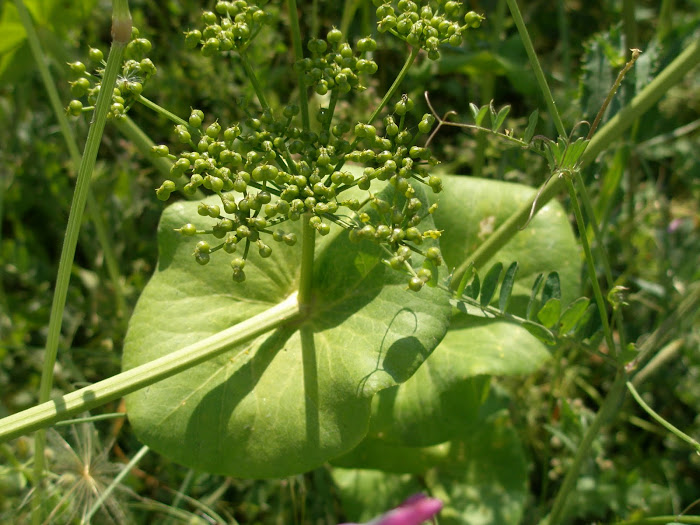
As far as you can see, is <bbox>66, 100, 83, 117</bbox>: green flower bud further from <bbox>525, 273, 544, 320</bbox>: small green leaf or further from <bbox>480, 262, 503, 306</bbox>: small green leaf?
<bbox>525, 273, 544, 320</bbox>: small green leaf

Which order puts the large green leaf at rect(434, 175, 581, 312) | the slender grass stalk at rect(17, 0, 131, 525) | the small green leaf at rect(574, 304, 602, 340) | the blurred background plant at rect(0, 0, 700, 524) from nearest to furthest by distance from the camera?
the slender grass stalk at rect(17, 0, 131, 525)
the small green leaf at rect(574, 304, 602, 340)
the large green leaf at rect(434, 175, 581, 312)
the blurred background plant at rect(0, 0, 700, 524)

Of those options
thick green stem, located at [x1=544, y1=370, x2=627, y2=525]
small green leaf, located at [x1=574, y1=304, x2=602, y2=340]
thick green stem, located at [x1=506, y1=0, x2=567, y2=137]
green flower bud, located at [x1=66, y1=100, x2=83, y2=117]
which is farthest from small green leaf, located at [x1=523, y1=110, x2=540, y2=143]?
green flower bud, located at [x1=66, y1=100, x2=83, y2=117]

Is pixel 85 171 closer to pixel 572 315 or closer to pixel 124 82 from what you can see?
pixel 124 82

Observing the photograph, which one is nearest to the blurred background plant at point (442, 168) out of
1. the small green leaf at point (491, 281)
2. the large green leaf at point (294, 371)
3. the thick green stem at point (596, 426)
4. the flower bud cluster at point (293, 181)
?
the thick green stem at point (596, 426)

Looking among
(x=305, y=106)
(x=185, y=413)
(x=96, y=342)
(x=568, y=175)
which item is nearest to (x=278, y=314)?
(x=185, y=413)

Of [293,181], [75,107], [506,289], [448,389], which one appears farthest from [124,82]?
[448,389]

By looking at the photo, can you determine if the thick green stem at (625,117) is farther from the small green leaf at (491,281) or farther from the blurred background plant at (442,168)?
the blurred background plant at (442,168)

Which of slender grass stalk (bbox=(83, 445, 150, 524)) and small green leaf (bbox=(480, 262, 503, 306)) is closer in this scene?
small green leaf (bbox=(480, 262, 503, 306))
